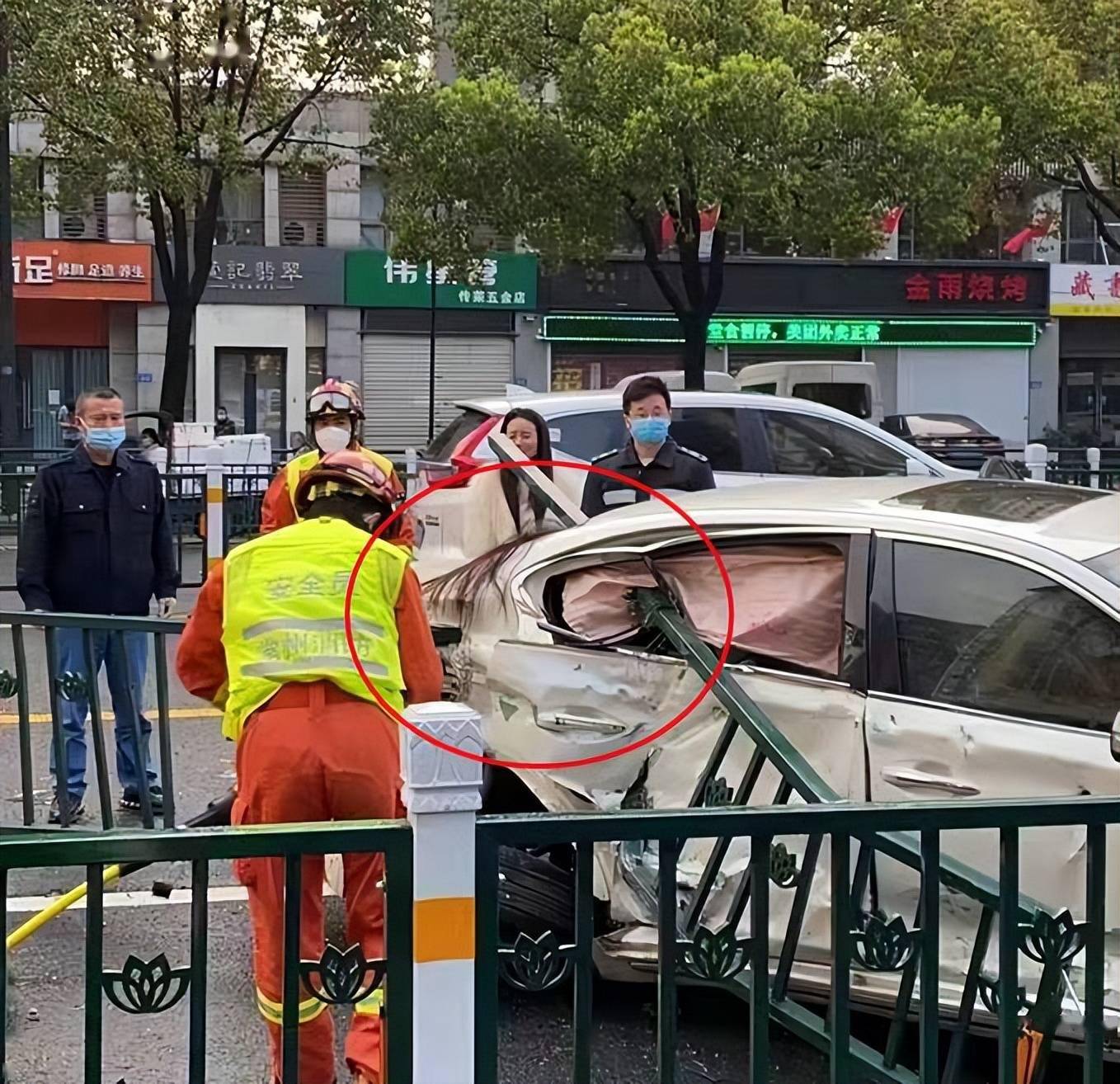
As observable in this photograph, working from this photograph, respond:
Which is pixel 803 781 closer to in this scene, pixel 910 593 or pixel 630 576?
pixel 910 593

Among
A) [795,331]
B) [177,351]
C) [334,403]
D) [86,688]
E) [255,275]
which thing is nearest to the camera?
[86,688]

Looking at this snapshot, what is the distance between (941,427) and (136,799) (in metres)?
20.6

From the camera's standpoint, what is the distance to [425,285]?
30.1 meters

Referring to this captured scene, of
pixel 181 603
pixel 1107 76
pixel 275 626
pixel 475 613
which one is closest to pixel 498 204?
pixel 1107 76

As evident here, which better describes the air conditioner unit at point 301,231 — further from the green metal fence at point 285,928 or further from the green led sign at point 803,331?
the green metal fence at point 285,928

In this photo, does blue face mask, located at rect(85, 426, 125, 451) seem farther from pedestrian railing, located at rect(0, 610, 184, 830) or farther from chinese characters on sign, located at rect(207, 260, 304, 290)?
chinese characters on sign, located at rect(207, 260, 304, 290)

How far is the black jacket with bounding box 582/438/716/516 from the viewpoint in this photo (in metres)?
6.41

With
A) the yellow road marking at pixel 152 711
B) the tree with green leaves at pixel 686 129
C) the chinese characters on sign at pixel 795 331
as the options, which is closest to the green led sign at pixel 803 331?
the chinese characters on sign at pixel 795 331

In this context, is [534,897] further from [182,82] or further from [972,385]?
[972,385]

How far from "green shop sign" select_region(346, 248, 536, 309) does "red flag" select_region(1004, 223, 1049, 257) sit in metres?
10.0

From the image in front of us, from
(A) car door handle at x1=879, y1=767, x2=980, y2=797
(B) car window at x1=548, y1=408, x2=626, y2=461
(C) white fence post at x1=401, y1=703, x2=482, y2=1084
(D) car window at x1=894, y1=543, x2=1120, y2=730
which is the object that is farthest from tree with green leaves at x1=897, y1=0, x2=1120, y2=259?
(C) white fence post at x1=401, y1=703, x2=482, y2=1084

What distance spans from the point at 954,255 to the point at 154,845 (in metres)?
31.7

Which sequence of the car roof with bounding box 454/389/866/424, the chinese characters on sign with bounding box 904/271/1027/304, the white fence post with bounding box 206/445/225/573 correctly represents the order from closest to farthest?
the car roof with bounding box 454/389/866/424 → the white fence post with bounding box 206/445/225/573 → the chinese characters on sign with bounding box 904/271/1027/304

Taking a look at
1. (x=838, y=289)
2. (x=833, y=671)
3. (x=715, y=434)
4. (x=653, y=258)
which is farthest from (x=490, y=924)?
(x=838, y=289)
